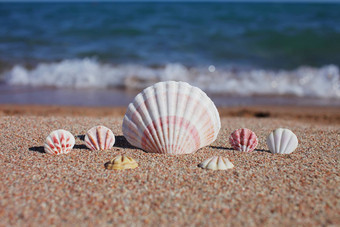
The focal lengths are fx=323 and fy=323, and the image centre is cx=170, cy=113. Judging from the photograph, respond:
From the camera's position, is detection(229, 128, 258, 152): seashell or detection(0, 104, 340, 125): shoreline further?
detection(0, 104, 340, 125): shoreline

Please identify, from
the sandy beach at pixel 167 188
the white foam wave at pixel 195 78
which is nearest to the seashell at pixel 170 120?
the sandy beach at pixel 167 188

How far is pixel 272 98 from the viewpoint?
8.09 metres

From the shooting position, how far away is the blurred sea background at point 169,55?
28.1ft

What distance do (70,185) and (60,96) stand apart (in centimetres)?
596

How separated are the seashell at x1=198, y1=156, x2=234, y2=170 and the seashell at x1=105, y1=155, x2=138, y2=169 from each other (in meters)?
0.58

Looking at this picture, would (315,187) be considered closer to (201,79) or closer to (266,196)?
(266,196)

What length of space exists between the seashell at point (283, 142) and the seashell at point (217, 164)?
0.63 metres

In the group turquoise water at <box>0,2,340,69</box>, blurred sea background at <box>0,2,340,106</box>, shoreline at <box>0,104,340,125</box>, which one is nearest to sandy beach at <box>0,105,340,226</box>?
shoreline at <box>0,104,340,125</box>

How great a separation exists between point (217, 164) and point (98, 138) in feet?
3.90

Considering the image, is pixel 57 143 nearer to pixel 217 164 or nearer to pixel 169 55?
pixel 217 164

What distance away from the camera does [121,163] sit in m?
2.71

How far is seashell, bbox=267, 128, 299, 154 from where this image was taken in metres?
3.12

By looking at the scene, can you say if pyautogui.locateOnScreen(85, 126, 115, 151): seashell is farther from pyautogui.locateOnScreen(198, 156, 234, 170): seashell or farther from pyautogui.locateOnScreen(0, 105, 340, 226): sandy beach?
pyautogui.locateOnScreen(198, 156, 234, 170): seashell

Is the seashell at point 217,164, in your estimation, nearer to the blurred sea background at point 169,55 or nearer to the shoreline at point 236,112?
the shoreline at point 236,112
